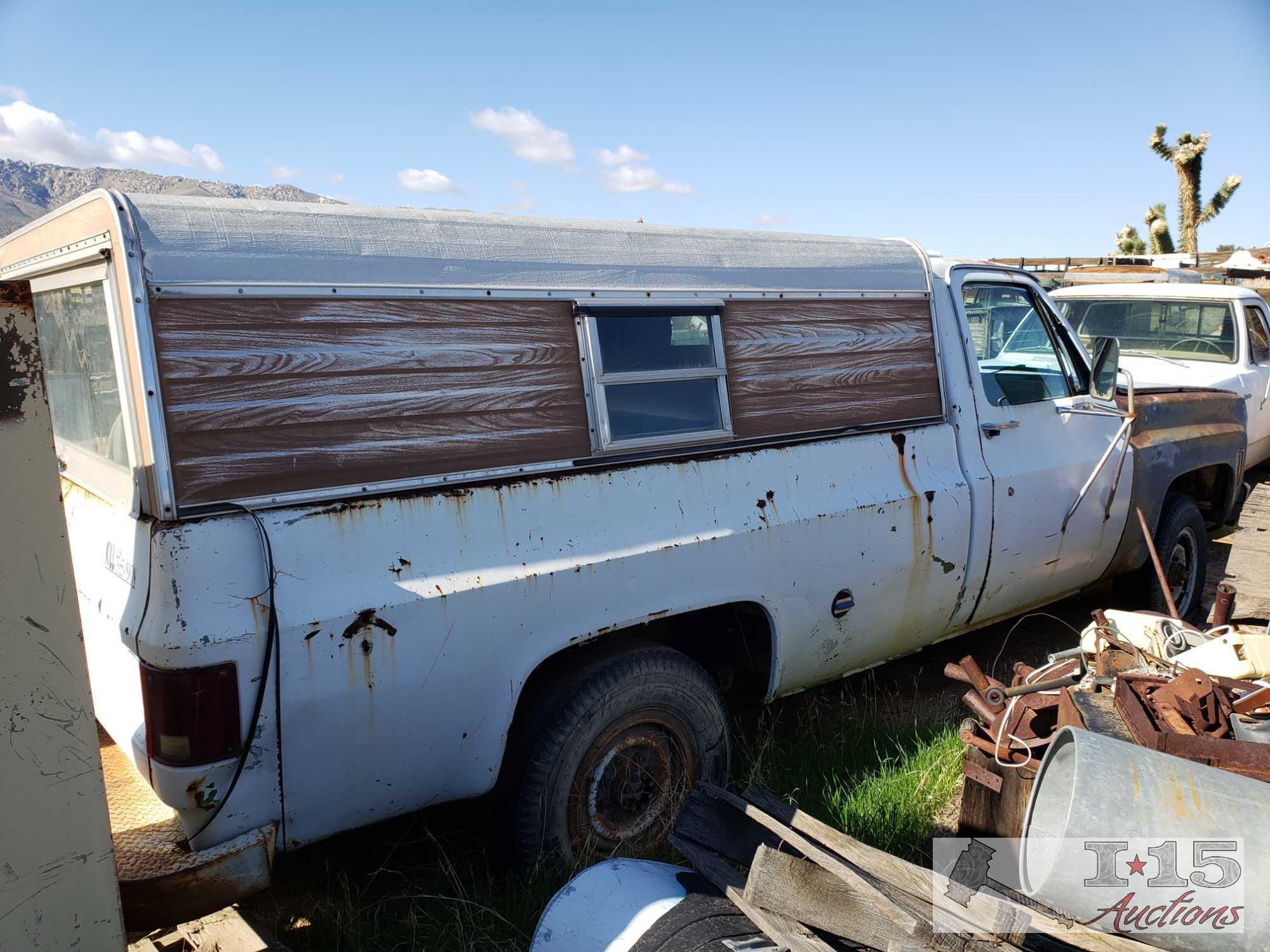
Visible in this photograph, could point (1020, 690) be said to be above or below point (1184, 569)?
above

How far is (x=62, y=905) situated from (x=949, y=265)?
13.2 feet

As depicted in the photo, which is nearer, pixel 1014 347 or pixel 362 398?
pixel 362 398

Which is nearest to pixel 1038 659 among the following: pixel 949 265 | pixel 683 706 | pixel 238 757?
pixel 949 265

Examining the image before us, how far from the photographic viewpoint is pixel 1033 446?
14.1 ft

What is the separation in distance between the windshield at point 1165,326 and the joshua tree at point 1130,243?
75.4 feet

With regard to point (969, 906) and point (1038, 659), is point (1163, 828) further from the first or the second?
point (1038, 659)

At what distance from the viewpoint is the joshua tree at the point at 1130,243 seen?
28.5 meters

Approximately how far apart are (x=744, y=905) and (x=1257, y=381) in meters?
8.09

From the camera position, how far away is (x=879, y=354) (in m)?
3.82

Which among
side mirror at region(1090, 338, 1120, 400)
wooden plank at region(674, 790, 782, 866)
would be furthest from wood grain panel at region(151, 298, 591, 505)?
side mirror at region(1090, 338, 1120, 400)

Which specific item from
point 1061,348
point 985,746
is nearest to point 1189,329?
point 1061,348

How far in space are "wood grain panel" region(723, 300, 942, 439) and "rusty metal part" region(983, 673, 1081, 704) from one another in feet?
3.83

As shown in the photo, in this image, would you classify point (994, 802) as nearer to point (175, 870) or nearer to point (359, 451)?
point (359, 451)

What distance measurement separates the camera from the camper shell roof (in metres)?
2.32
